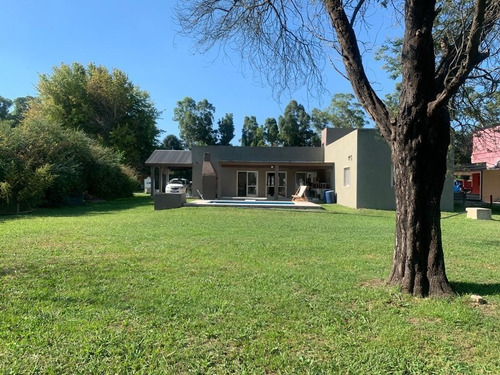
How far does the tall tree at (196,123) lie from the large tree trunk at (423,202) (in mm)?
54224

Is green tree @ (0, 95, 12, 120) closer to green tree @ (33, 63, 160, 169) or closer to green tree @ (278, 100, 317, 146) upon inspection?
green tree @ (33, 63, 160, 169)

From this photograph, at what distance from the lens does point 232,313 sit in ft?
12.3

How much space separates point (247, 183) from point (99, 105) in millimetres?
19511

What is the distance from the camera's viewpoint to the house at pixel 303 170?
18516 millimetres

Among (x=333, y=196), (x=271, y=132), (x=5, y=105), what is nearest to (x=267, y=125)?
(x=271, y=132)

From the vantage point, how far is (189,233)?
921 centimetres

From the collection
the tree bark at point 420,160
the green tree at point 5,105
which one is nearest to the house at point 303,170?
the tree bark at point 420,160

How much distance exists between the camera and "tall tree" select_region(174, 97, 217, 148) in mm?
58250

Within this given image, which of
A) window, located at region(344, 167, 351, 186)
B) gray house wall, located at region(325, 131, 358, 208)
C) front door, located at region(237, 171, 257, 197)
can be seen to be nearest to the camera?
gray house wall, located at region(325, 131, 358, 208)

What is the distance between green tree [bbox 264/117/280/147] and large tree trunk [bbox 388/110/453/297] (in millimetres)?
49246

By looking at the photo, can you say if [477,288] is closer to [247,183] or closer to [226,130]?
[247,183]

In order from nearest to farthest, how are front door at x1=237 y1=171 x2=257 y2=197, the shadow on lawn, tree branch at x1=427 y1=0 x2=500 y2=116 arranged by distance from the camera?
tree branch at x1=427 y1=0 x2=500 y2=116, the shadow on lawn, front door at x1=237 y1=171 x2=257 y2=197

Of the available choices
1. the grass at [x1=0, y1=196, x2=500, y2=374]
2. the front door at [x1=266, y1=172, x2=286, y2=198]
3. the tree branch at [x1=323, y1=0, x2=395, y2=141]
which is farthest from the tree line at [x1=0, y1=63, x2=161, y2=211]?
the tree branch at [x1=323, y1=0, x2=395, y2=141]

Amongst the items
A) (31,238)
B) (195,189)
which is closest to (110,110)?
(195,189)
